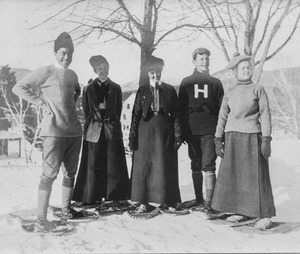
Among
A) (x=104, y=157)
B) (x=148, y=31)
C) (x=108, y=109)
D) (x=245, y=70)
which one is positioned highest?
(x=148, y=31)

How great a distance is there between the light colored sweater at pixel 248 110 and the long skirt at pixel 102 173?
1.12 metres

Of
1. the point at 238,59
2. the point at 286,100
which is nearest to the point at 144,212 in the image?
the point at 238,59

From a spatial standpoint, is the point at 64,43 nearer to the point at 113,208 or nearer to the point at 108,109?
the point at 108,109

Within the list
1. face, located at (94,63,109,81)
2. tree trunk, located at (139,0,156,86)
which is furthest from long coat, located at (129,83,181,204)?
tree trunk, located at (139,0,156,86)

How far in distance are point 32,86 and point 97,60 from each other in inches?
27.8

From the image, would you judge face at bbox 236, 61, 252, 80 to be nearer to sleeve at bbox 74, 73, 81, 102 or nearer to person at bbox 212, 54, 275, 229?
person at bbox 212, 54, 275, 229

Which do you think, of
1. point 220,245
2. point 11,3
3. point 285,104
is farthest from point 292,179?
point 11,3

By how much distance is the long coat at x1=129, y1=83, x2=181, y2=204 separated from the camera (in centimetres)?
313

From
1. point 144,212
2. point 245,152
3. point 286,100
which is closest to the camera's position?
point 245,152

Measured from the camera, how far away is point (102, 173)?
127 inches

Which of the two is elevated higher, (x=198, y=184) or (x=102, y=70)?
(x=102, y=70)

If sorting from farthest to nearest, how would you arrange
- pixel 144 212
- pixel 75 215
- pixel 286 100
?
pixel 286 100 → pixel 144 212 → pixel 75 215

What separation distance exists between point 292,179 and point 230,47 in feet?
5.38

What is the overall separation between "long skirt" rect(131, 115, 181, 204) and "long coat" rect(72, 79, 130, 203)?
0.60ft
